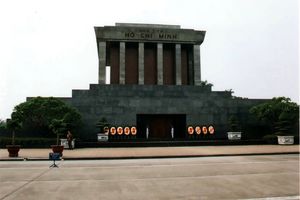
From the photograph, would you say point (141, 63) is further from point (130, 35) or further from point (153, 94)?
point (153, 94)

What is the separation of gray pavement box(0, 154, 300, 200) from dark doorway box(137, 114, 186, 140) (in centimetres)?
2010

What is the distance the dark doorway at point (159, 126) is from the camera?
111ft

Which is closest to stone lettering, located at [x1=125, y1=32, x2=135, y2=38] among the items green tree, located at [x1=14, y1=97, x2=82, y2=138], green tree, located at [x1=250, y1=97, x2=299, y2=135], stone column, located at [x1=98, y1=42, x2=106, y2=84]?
stone column, located at [x1=98, y1=42, x2=106, y2=84]

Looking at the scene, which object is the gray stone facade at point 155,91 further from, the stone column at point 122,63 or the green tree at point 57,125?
the green tree at point 57,125

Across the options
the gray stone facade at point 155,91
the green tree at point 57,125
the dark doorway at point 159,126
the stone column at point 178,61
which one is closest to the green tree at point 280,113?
the gray stone facade at point 155,91

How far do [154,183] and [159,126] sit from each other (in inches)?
948

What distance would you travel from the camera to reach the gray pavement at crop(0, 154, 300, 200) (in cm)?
830

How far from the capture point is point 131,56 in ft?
134

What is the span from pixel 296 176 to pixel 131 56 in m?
31.7

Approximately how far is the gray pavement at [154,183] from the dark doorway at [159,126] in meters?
20.1

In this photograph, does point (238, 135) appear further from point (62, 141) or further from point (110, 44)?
point (110, 44)

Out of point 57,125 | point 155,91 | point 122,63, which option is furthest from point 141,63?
point 57,125

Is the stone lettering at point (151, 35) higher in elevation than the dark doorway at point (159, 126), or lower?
higher

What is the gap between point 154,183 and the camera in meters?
10.0
